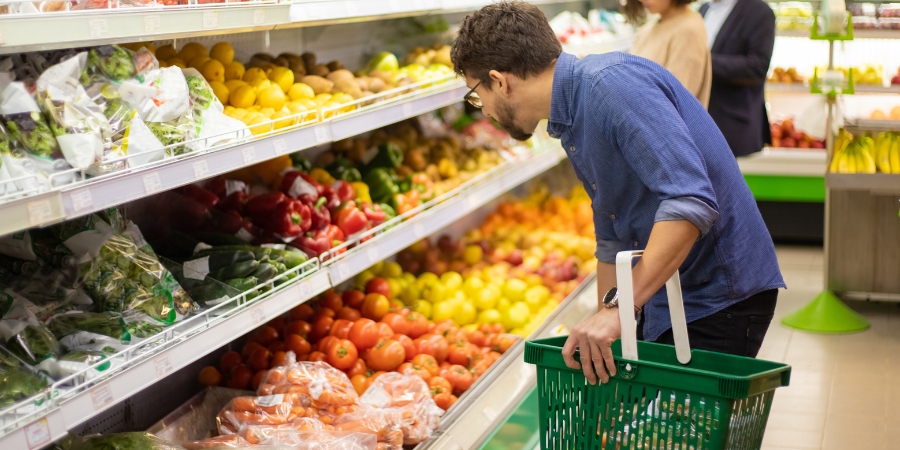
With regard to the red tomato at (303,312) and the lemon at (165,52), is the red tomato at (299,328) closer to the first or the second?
the red tomato at (303,312)

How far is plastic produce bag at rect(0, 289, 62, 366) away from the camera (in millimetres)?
1979

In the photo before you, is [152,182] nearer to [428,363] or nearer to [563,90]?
[563,90]

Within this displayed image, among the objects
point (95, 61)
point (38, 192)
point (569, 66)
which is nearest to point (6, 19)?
point (38, 192)

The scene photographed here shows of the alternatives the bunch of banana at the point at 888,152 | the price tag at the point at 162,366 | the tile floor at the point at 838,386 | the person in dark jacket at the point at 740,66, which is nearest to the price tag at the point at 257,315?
the price tag at the point at 162,366

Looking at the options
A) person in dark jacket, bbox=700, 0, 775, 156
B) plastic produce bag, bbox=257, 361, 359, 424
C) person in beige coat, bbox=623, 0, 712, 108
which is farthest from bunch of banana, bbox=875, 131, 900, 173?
plastic produce bag, bbox=257, 361, 359, 424

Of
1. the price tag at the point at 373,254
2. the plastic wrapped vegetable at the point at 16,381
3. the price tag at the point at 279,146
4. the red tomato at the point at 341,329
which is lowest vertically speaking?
the red tomato at the point at 341,329

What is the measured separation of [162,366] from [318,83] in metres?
1.56

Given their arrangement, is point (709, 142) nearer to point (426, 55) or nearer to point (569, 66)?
point (569, 66)

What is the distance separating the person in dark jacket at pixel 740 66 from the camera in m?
4.54

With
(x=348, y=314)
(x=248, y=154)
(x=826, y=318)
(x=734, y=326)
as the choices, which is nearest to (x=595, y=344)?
(x=734, y=326)

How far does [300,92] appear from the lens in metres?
3.24

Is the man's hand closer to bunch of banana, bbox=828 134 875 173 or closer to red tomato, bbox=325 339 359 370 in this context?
red tomato, bbox=325 339 359 370

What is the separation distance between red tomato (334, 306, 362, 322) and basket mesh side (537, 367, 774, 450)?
1.85 meters

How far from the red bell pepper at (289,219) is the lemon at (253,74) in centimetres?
43
